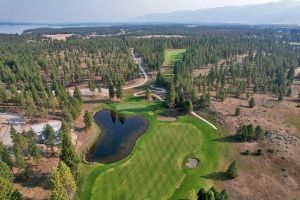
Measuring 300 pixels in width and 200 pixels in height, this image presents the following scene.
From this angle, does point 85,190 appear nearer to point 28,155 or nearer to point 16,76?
point 28,155

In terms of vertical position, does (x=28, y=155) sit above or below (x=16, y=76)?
below

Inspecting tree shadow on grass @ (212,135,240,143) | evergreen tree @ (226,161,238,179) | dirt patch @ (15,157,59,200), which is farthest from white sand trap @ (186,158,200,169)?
dirt patch @ (15,157,59,200)

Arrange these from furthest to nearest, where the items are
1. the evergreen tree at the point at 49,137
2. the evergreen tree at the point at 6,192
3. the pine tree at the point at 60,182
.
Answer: the evergreen tree at the point at 49,137 → the pine tree at the point at 60,182 → the evergreen tree at the point at 6,192

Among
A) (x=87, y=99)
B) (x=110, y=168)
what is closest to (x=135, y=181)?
(x=110, y=168)

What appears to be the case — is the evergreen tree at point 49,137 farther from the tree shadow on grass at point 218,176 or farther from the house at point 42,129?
the tree shadow on grass at point 218,176

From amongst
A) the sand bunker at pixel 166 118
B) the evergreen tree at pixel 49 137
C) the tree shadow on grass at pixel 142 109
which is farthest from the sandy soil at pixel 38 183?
the tree shadow on grass at pixel 142 109

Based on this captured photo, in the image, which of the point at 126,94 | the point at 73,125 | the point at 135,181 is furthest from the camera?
the point at 126,94

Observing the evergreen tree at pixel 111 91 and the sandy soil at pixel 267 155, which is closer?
the sandy soil at pixel 267 155
